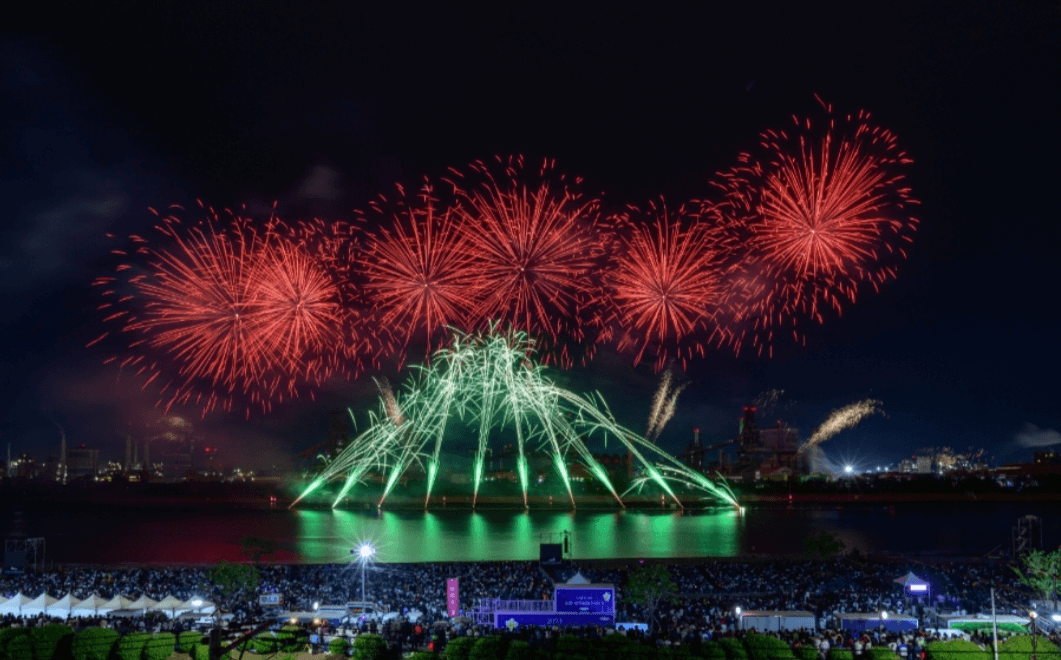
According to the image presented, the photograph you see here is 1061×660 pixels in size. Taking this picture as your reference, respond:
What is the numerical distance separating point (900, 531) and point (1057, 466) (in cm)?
6127

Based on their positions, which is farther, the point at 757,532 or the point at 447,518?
the point at 447,518

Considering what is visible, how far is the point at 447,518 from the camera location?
56500 mm

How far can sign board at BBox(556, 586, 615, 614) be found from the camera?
38.2 ft

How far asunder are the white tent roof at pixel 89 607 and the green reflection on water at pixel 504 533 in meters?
15.0

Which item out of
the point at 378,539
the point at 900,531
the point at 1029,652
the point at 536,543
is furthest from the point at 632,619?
the point at 900,531

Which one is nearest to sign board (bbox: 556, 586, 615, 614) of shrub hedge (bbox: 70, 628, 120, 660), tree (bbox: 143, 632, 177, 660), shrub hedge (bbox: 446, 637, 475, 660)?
shrub hedge (bbox: 446, 637, 475, 660)

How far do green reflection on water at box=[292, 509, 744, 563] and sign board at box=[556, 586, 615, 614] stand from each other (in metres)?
16.0

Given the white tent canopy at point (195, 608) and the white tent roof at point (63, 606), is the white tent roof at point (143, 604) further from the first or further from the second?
the white tent roof at point (63, 606)

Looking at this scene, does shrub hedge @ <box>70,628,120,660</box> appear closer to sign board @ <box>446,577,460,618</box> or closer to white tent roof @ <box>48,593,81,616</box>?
white tent roof @ <box>48,593,81,616</box>

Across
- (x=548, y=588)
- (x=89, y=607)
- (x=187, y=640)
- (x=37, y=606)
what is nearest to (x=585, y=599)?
(x=548, y=588)

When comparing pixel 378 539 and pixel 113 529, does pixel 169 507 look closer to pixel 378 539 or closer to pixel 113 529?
pixel 113 529

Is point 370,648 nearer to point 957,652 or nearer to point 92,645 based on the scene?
point 92,645

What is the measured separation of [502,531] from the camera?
4344 cm

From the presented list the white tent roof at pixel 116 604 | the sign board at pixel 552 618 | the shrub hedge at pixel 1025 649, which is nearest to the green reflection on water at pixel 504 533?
the white tent roof at pixel 116 604
